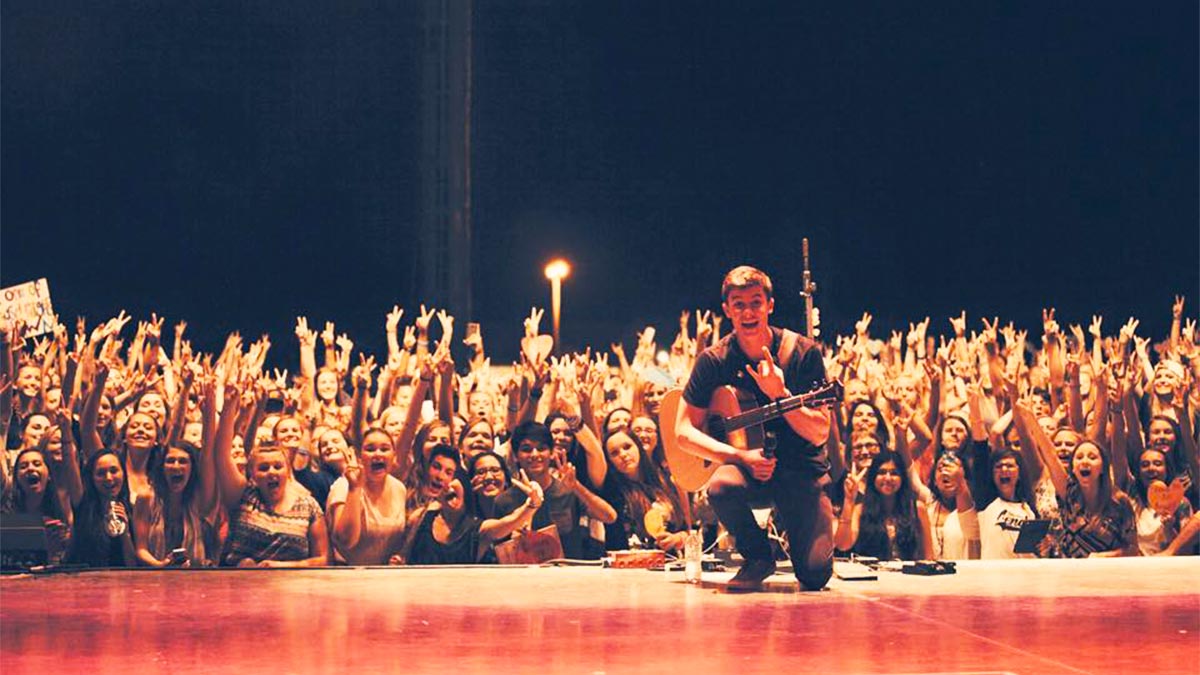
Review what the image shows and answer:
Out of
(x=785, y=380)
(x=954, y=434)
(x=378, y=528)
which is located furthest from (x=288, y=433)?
(x=954, y=434)

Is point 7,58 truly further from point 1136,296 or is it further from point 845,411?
point 1136,296

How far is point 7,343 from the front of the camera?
8242 millimetres

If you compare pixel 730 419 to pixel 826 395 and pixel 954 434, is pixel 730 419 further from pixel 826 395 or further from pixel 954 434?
pixel 954 434

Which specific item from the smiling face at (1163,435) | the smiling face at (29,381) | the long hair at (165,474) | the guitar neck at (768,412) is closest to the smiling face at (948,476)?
the smiling face at (1163,435)

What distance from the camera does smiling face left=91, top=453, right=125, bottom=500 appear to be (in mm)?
7164

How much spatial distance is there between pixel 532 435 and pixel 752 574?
6.62 feet

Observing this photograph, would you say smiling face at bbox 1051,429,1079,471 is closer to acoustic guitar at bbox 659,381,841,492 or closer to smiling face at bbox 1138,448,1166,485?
smiling face at bbox 1138,448,1166,485

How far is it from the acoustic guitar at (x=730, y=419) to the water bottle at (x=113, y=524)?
249 centimetres

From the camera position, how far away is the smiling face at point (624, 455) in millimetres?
7625

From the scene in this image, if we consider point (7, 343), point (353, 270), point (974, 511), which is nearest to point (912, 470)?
point (974, 511)

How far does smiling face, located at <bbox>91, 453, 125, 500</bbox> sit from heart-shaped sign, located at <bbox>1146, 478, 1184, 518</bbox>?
4634 mm

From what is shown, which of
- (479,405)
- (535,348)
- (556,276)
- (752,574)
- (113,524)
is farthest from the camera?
(556,276)

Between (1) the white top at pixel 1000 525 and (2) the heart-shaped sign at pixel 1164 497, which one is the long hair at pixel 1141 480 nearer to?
(2) the heart-shaped sign at pixel 1164 497

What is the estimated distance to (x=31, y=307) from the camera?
9.76 metres
